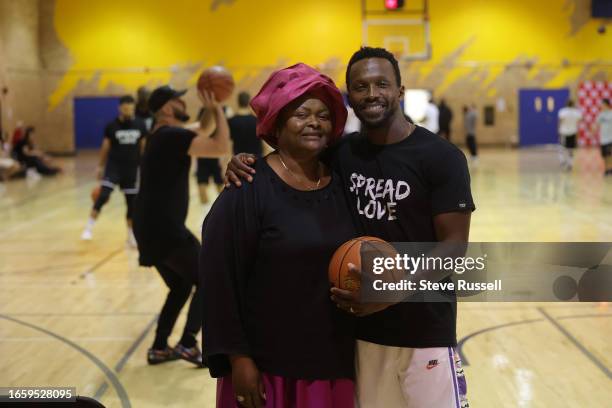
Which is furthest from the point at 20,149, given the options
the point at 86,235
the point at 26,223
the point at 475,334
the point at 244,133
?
the point at 475,334

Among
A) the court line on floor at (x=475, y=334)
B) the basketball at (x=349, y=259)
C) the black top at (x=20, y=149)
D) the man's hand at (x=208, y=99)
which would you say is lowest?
the court line on floor at (x=475, y=334)

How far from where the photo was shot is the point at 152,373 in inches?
179

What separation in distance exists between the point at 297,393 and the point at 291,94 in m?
0.87

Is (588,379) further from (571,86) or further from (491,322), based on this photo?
(571,86)

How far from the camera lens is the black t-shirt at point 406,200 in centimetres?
223

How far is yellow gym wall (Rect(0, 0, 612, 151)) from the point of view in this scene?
78.5 feet

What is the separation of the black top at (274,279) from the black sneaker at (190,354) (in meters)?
2.54

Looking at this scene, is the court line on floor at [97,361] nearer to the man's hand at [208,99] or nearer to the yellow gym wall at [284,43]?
the man's hand at [208,99]

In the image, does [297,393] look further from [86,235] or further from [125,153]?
[86,235]

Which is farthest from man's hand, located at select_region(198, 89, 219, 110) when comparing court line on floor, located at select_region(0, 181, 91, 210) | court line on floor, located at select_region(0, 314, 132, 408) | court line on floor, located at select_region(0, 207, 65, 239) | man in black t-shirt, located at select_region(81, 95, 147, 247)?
court line on floor, located at select_region(0, 181, 91, 210)

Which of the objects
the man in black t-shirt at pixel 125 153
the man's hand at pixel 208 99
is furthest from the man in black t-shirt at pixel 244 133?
the man's hand at pixel 208 99

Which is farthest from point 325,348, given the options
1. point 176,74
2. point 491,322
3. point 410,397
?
point 176,74

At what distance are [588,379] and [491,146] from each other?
2241 centimetres

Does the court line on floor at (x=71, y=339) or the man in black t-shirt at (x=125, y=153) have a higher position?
the man in black t-shirt at (x=125, y=153)
